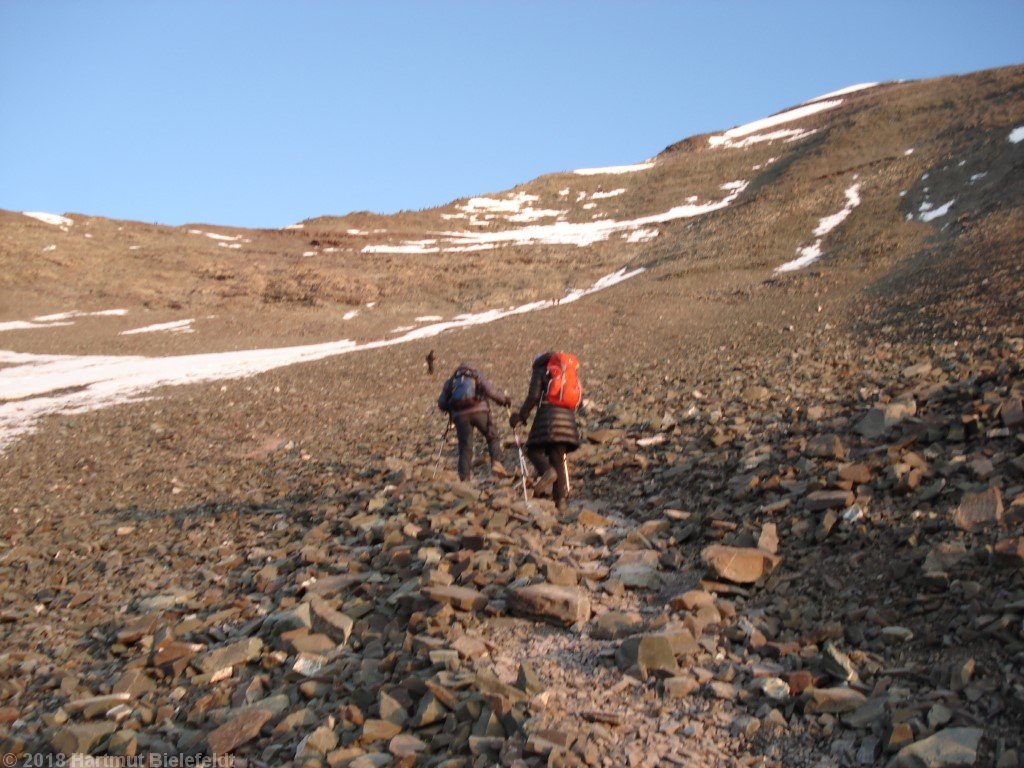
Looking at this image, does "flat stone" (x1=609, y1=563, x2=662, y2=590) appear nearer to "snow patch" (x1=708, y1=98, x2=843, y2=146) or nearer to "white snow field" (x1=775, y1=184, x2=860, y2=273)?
"white snow field" (x1=775, y1=184, x2=860, y2=273)

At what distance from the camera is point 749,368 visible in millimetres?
15320

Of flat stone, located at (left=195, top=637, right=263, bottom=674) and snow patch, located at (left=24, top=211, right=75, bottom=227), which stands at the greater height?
snow patch, located at (left=24, top=211, right=75, bottom=227)

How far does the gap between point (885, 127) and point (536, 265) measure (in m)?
28.7

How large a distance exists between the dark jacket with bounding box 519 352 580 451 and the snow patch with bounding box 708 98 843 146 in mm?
79414

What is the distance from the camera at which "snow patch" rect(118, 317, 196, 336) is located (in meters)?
39.1

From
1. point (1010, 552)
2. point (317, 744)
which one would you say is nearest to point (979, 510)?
point (1010, 552)

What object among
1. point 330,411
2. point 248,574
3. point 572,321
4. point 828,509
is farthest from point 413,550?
point 572,321

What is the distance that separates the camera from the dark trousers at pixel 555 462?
9758 millimetres

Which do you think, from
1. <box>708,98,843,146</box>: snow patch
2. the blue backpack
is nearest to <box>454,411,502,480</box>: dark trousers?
the blue backpack

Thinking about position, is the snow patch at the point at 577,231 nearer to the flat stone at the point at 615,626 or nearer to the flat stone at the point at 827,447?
the flat stone at the point at 827,447

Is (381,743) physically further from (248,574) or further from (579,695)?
(248,574)

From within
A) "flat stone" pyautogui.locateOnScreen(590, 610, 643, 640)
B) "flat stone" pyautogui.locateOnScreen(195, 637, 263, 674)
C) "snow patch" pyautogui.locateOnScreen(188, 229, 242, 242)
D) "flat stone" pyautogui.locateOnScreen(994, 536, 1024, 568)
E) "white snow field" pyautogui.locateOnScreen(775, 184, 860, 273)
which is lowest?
"flat stone" pyautogui.locateOnScreen(195, 637, 263, 674)

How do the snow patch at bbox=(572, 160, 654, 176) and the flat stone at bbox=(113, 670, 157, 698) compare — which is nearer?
the flat stone at bbox=(113, 670, 157, 698)

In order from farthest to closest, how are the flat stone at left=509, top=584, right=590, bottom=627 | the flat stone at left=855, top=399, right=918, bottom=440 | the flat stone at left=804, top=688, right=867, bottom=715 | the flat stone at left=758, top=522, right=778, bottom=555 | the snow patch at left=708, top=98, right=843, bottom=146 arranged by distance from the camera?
the snow patch at left=708, top=98, right=843, bottom=146, the flat stone at left=855, top=399, right=918, bottom=440, the flat stone at left=758, top=522, right=778, bottom=555, the flat stone at left=509, top=584, right=590, bottom=627, the flat stone at left=804, top=688, right=867, bottom=715
